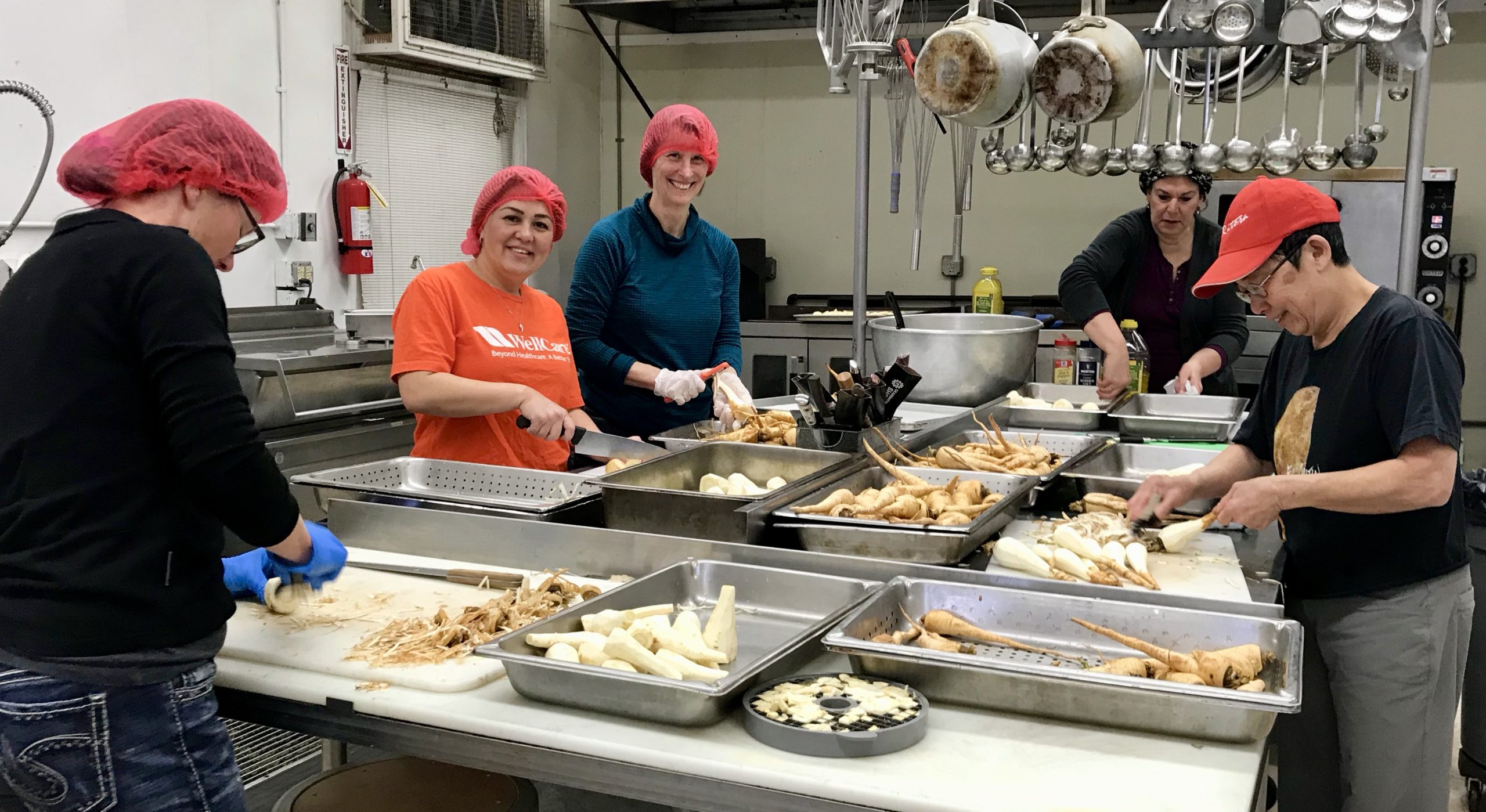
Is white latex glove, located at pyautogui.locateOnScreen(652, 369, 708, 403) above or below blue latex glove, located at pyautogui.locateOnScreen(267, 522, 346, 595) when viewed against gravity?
above

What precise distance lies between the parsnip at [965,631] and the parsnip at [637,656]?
1.41ft

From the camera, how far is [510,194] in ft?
9.29

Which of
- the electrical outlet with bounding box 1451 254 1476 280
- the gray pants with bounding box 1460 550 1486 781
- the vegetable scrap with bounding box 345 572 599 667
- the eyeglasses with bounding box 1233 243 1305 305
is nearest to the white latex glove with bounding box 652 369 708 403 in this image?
the vegetable scrap with bounding box 345 572 599 667

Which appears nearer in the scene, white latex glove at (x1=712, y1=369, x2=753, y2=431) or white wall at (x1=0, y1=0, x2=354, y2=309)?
white latex glove at (x1=712, y1=369, x2=753, y2=431)

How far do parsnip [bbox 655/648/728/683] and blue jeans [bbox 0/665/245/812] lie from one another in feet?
2.11

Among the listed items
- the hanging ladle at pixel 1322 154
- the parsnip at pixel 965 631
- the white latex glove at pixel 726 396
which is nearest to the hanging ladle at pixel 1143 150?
the hanging ladle at pixel 1322 154

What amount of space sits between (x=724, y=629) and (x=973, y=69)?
174cm

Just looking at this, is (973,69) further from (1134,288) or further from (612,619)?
(612,619)

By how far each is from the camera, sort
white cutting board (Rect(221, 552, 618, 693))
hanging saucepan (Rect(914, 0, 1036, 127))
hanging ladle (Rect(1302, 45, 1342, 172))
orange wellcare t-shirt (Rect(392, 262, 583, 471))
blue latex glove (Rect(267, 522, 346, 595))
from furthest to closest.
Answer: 1. hanging ladle (Rect(1302, 45, 1342, 172))
2. hanging saucepan (Rect(914, 0, 1036, 127))
3. orange wellcare t-shirt (Rect(392, 262, 583, 471))
4. blue latex glove (Rect(267, 522, 346, 595))
5. white cutting board (Rect(221, 552, 618, 693))

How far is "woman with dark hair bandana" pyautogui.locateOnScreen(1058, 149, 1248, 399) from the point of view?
365 cm

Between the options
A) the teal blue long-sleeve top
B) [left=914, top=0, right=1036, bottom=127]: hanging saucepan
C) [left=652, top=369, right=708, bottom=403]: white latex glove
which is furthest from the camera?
the teal blue long-sleeve top

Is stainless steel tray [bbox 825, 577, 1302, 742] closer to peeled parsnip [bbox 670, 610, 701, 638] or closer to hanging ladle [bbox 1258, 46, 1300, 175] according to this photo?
peeled parsnip [bbox 670, 610, 701, 638]

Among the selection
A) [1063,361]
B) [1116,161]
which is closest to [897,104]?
[1116,161]

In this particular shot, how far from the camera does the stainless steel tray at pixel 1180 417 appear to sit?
10.4ft
